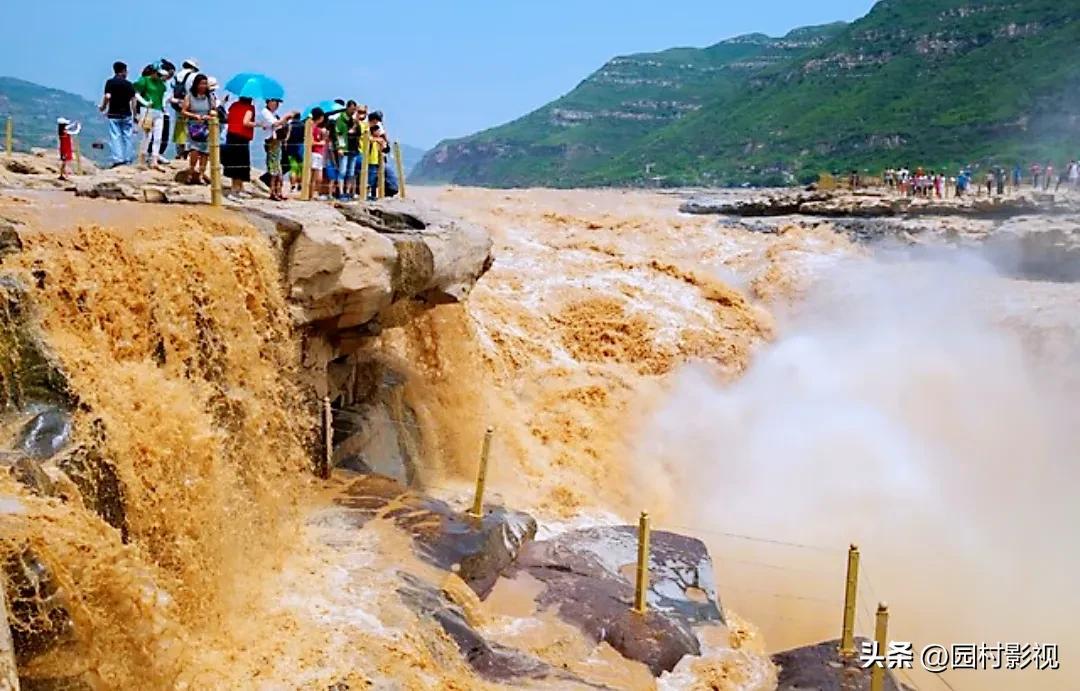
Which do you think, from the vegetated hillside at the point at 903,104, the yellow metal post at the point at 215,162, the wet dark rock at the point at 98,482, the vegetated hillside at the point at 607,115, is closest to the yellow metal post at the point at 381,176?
the yellow metal post at the point at 215,162

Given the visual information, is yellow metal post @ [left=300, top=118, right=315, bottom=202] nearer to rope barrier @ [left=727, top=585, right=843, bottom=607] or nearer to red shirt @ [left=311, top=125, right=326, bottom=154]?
red shirt @ [left=311, top=125, right=326, bottom=154]

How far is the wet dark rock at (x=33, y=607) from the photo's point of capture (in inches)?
161

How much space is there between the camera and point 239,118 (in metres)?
9.94

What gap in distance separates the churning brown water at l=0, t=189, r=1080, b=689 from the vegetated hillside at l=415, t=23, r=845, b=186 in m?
66.9

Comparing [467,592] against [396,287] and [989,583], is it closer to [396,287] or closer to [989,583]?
[396,287]

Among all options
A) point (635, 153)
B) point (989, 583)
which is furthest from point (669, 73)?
point (989, 583)

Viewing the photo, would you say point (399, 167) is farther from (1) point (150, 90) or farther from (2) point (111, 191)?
(2) point (111, 191)

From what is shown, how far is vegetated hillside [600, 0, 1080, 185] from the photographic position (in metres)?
50.6

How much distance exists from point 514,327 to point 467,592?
8119 mm

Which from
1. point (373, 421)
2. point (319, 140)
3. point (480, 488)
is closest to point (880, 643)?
point (480, 488)

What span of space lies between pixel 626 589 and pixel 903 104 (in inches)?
2367

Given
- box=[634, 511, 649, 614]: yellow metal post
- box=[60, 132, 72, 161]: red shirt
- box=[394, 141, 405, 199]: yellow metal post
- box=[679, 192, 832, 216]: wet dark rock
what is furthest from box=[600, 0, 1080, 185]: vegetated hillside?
box=[60, 132, 72, 161]: red shirt

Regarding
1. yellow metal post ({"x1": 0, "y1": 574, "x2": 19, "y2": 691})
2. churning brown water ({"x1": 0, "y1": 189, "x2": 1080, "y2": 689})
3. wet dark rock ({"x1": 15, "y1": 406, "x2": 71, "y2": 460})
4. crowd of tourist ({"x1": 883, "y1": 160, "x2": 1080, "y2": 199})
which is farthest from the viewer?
crowd of tourist ({"x1": 883, "y1": 160, "x2": 1080, "y2": 199})

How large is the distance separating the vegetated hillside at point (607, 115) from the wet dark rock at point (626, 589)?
74.6 metres
